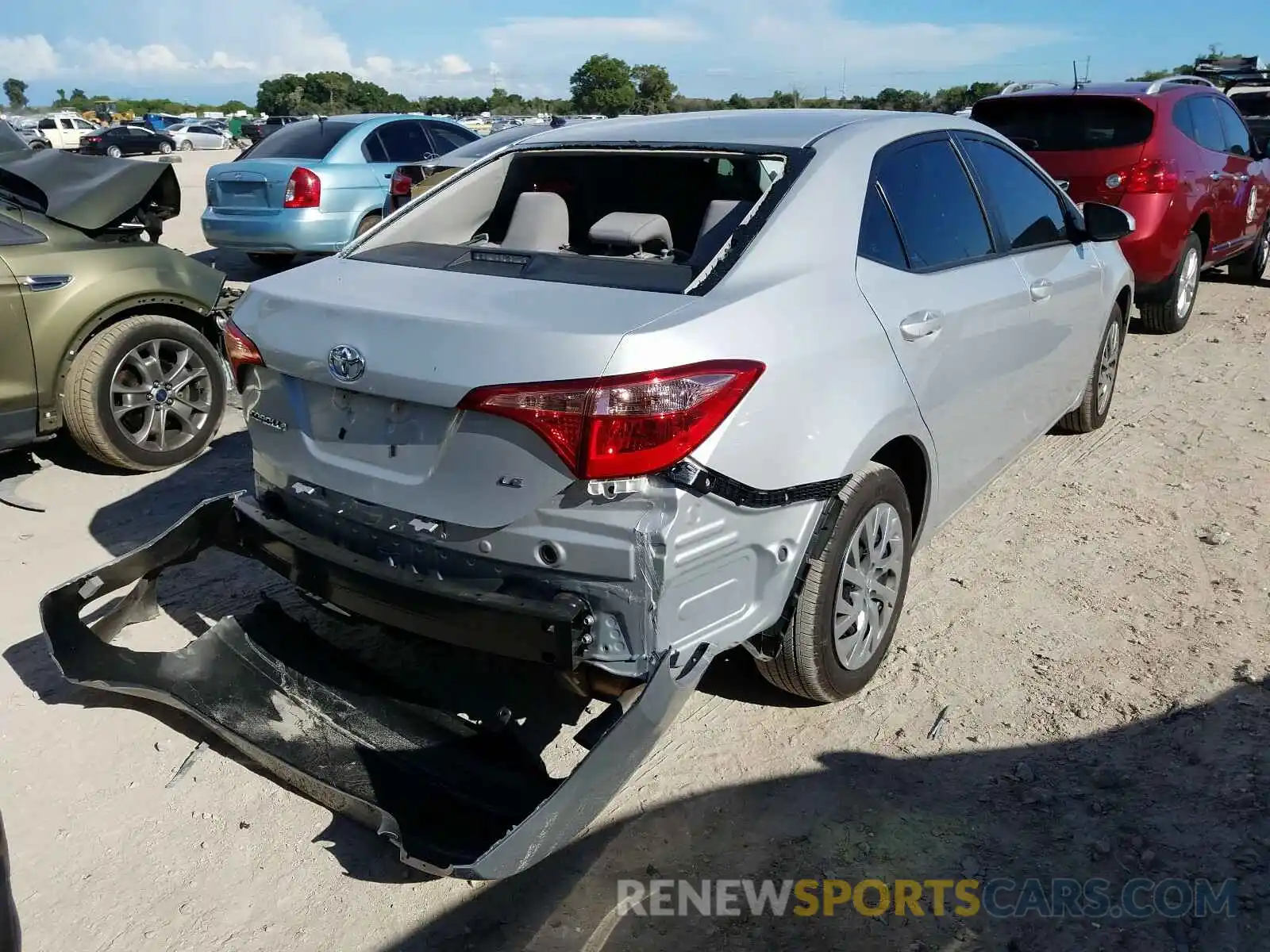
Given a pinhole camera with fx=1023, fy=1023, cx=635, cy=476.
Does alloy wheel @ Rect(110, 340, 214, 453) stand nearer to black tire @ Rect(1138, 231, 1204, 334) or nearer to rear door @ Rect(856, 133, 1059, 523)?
rear door @ Rect(856, 133, 1059, 523)

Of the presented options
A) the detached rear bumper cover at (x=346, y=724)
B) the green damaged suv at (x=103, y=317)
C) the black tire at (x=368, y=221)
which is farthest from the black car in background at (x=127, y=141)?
the detached rear bumper cover at (x=346, y=724)

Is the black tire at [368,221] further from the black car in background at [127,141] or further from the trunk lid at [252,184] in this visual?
the black car in background at [127,141]

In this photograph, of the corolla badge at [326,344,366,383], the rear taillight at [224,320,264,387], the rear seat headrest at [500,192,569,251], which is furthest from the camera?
the rear seat headrest at [500,192,569,251]

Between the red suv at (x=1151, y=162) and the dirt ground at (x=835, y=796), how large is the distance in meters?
3.72

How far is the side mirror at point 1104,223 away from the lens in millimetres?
4566

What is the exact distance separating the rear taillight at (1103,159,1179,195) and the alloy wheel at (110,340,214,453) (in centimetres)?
604

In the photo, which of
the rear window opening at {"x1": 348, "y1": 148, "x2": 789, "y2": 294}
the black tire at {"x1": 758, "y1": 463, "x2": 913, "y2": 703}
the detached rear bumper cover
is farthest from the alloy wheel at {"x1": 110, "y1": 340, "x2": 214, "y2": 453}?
the black tire at {"x1": 758, "y1": 463, "x2": 913, "y2": 703}

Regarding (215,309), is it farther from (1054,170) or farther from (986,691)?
(1054,170)

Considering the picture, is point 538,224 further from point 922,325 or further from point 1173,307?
point 1173,307

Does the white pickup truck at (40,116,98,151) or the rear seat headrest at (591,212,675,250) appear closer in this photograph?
the rear seat headrest at (591,212,675,250)

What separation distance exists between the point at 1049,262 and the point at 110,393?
174 inches

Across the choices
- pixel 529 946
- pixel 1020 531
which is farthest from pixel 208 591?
pixel 1020 531

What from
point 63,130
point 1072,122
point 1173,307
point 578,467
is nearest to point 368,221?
point 1072,122

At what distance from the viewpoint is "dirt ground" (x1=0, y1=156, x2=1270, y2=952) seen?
7.98 ft
